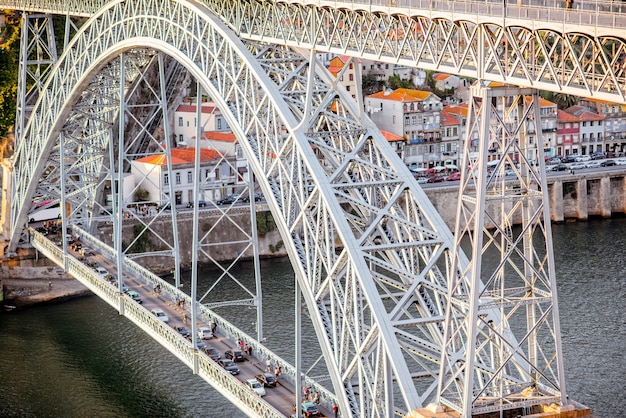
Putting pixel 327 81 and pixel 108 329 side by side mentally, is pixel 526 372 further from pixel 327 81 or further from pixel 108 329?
pixel 108 329

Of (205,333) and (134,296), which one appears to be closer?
(205,333)

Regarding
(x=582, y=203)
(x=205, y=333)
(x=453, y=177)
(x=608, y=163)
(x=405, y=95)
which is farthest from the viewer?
(x=608, y=163)

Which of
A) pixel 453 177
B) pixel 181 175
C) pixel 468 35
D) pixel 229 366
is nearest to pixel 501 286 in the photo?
pixel 468 35

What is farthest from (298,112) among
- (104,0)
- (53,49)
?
(53,49)

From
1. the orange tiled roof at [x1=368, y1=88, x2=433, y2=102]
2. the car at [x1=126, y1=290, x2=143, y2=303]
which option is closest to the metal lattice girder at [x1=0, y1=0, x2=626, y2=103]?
the car at [x1=126, y1=290, x2=143, y2=303]

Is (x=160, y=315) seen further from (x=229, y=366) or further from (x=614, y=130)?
(x=614, y=130)

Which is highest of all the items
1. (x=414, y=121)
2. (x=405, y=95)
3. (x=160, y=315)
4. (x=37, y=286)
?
(x=405, y=95)

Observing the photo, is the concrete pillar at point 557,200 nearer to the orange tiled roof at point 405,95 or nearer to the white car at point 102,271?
the orange tiled roof at point 405,95
